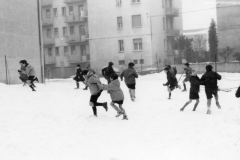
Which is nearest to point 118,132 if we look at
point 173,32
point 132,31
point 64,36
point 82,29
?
point 132,31

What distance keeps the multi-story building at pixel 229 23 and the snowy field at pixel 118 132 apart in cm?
2897

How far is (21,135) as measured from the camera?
34.4 ft

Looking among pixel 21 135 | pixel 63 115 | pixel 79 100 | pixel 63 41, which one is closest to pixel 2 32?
pixel 79 100

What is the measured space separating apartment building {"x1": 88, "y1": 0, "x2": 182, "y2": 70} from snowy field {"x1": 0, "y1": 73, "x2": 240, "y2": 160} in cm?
3070

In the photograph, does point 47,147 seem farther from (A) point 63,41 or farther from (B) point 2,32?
(A) point 63,41

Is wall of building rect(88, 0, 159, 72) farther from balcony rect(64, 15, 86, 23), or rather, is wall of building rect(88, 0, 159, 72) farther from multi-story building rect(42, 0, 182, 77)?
balcony rect(64, 15, 86, 23)

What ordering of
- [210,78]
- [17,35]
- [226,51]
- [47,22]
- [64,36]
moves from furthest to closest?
1. [47,22]
2. [64,36]
3. [226,51]
4. [17,35]
5. [210,78]

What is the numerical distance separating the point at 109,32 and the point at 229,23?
1442cm

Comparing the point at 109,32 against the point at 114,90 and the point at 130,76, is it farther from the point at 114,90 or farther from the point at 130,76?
the point at 114,90

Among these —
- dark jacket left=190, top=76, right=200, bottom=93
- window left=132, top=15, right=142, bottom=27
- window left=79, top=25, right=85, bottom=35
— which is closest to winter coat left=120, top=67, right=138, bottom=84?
dark jacket left=190, top=76, right=200, bottom=93

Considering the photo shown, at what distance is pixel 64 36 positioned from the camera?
55.0m

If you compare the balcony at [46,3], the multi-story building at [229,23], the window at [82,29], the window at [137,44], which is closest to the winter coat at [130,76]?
the multi-story building at [229,23]

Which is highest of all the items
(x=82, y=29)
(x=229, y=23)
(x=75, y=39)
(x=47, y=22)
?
(x=47, y=22)

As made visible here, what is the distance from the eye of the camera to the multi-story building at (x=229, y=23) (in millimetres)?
43250
